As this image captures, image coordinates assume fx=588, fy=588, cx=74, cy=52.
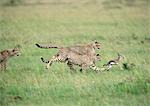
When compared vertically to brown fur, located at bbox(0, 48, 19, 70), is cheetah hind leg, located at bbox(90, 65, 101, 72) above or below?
below

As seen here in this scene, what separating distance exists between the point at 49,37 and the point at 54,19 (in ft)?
13.4

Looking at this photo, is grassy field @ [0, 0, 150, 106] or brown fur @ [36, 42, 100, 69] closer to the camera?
grassy field @ [0, 0, 150, 106]

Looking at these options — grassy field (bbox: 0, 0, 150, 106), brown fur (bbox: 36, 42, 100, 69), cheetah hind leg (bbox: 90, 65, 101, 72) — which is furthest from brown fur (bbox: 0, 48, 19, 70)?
cheetah hind leg (bbox: 90, 65, 101, 72)

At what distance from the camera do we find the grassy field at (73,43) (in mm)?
9117

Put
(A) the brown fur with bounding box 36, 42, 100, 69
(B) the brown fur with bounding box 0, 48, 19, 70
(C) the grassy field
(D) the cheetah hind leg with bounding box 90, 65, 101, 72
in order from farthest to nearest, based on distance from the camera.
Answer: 1. (B) the brown fur with bounding box 0, 48, 19, 70
2. (A) the brown fur with bounding box 36, 42, 100, 69
3. (D) the cheetah hind leg with bounding box 90, 65, 101, 72
4. (C) the grassy field

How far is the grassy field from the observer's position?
29.9 feet

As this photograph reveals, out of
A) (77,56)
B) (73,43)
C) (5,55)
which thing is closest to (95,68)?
(77,56)

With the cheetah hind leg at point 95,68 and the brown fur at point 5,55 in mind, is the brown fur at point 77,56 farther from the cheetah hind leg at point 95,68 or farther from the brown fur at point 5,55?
the brown fur at point 5,55

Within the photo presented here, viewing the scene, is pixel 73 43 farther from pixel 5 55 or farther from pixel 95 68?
pixel 95 68

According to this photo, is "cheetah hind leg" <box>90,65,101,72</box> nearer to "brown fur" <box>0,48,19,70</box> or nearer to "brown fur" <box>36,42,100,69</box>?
"brown fur" <box>36,42,100,69</box>

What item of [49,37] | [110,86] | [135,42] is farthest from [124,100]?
[49,37]

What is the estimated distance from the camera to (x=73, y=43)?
48.1 feet

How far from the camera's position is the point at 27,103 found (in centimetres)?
881

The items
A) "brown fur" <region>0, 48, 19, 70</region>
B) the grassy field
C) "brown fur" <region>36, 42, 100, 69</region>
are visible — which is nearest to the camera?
the grassy field
